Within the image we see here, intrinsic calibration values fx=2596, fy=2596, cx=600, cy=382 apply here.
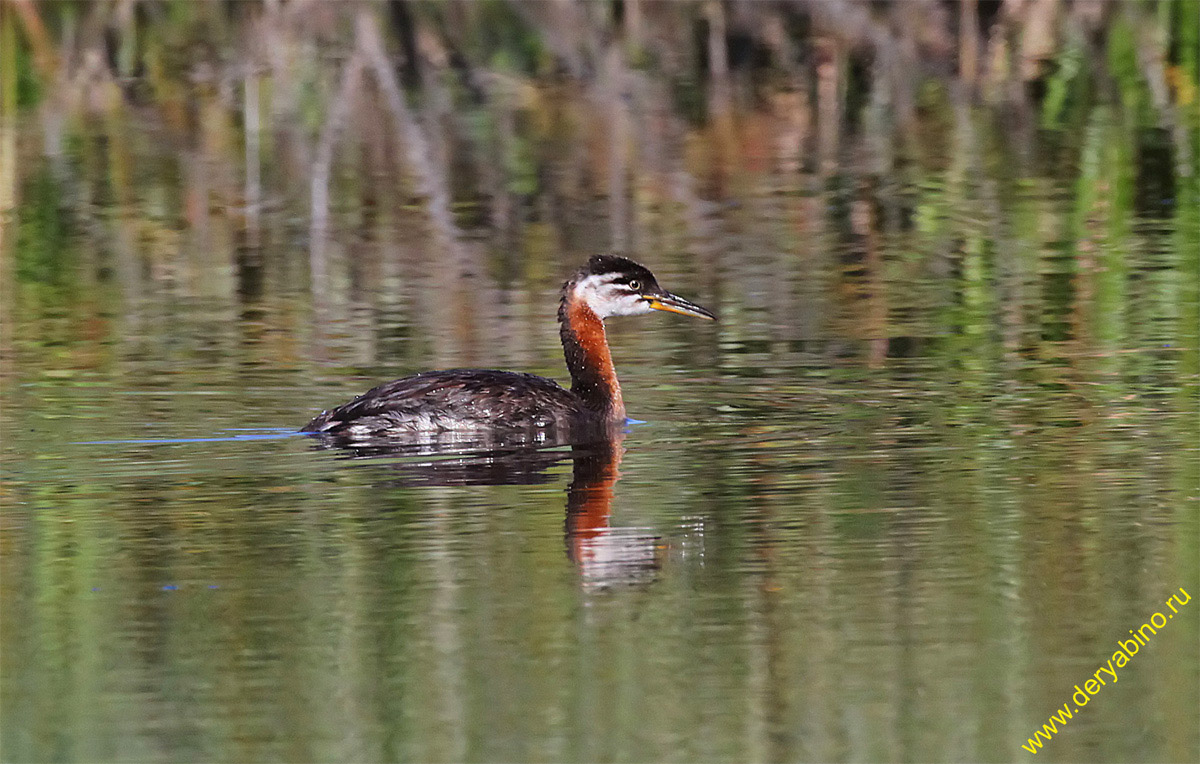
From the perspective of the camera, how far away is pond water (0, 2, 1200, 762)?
7254mm

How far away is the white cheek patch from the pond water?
0.45 metres

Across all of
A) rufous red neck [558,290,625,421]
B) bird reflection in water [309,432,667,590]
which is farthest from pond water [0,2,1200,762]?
rufous red neck [558,290,625,421]

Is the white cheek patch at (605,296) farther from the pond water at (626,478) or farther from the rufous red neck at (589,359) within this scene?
the pond water at (626,478)

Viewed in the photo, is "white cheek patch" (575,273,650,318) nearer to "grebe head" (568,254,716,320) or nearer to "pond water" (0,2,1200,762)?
"grebe head" (568,254,716,320)

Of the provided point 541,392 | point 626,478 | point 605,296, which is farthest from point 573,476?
point 605,296

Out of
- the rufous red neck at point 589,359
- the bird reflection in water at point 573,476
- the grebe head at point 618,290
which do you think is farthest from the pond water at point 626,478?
the grebe head at point 618,290

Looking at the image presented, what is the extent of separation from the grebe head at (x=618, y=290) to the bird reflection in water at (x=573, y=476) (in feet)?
4.35

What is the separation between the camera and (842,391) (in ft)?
41.1

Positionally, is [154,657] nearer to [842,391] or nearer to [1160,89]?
[842,391]

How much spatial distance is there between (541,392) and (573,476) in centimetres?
141

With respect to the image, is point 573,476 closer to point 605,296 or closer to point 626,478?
point 626,478

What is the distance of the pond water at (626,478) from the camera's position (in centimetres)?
725

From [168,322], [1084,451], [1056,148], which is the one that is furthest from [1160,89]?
[1084,451]

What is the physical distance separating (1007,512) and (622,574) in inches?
66.5
